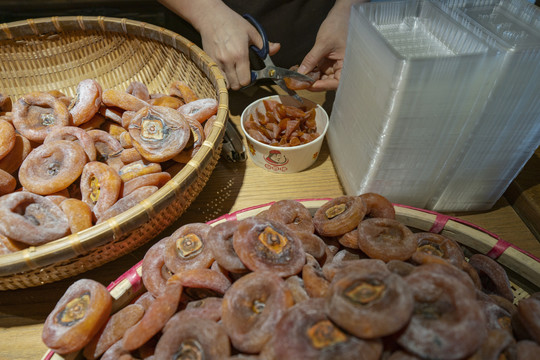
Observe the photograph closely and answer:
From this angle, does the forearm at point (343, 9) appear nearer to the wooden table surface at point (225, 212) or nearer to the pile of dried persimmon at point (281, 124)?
the pile of dried persimmon at point (281, 124)

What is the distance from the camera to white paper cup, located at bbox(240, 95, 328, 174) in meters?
1.02

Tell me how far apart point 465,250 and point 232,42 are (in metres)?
0.93

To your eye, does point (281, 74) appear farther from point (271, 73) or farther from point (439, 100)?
point (439, 100)

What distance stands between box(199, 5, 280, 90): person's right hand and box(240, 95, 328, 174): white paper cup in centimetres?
14

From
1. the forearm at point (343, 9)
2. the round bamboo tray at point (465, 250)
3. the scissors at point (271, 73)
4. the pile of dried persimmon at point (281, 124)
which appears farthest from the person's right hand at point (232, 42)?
the round bamboo tray at point (465, 250)

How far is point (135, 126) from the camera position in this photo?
0.89 m

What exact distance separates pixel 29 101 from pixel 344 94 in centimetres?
93

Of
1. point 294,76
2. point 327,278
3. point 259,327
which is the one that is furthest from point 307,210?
point 294,76

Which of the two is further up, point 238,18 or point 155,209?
point 238,18

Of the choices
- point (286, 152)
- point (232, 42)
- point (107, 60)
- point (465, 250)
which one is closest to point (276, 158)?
point (286, 152)

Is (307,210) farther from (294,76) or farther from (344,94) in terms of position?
(294,76)

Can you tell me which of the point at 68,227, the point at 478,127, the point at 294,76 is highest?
the point at 478,127

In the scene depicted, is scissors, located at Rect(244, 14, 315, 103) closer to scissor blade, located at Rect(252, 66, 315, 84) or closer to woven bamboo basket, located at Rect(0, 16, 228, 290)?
scissor blade, located at Rect(252, 66, 315, 84)

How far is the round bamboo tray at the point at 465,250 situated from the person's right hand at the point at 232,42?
605 millimetres
